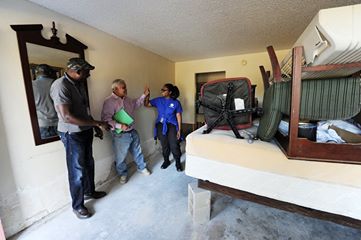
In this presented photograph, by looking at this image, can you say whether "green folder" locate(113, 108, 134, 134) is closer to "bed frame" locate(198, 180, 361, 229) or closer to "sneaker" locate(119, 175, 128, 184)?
"sneaker" locate(119, 175, 128, 184)

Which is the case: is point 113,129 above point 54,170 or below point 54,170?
above

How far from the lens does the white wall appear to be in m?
1.32

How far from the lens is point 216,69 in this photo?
3613mm

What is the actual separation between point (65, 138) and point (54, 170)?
414 mm

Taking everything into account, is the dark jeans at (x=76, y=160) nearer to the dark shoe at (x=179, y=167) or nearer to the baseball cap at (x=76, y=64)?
the baseball cap at (x=76, y=64)

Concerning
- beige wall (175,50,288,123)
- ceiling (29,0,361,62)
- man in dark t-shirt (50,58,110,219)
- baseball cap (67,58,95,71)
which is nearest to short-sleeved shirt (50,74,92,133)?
man in dark t-shirt (50,58,110,219)

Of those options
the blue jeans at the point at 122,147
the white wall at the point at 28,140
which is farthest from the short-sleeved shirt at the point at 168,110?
the white wall at the point at 28,140

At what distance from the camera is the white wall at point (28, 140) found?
132cm

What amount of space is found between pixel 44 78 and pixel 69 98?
15.1 inches

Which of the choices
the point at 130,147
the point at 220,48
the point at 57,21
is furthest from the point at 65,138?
the point at 220,48

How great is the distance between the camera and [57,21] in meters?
1.63

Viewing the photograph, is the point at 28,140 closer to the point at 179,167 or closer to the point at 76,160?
the point at 76,160

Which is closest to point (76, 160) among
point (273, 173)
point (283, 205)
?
point (273, 173)

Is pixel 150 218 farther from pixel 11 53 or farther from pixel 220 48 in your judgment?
pixel 220 48
